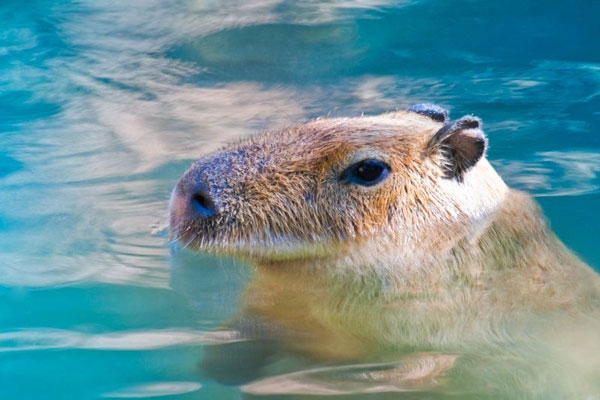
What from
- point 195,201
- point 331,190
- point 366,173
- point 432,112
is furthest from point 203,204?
point 432,112

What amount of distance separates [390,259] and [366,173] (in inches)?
15.4

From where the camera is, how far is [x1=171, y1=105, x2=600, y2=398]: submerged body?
10.1ft

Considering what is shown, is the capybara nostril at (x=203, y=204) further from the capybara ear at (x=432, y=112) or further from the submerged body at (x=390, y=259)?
the capybara ear at (x=432, y=112)

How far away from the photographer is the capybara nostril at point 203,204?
303 cm

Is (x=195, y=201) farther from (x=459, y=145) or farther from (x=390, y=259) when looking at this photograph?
(x=459, y=145)

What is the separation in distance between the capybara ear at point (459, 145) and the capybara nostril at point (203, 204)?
1.04 m

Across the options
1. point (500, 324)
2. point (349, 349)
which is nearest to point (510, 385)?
point (500, 324)

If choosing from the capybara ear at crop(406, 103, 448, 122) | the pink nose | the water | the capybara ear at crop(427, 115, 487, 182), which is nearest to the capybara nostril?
the pink nose

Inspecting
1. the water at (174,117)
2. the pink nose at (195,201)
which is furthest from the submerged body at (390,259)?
the water at (174,117)

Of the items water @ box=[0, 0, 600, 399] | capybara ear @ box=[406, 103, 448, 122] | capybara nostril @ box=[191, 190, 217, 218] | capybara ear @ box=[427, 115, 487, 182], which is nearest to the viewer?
capybara nostril @ box=[191, 190, 217, 218]

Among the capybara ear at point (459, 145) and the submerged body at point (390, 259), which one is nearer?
the submerged body at point (390, 259)

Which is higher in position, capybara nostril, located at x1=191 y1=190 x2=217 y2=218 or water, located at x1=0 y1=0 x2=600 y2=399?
water, located at x1=0 y1=0 x2=600 y2=399

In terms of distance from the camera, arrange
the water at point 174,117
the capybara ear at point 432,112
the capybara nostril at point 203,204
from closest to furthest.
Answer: the capybara nostril at point 203,204
the water at point 174,117
the capybara ear at point 432,112

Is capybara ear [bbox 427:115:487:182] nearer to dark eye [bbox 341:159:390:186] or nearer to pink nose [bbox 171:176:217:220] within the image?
dark eye [bbox 341:159:390:186]
